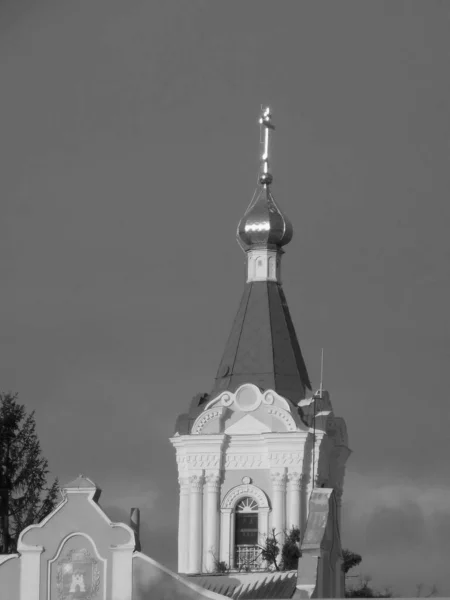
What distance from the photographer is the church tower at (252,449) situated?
60.3 m

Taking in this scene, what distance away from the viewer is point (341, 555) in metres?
46.5

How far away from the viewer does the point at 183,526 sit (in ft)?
202

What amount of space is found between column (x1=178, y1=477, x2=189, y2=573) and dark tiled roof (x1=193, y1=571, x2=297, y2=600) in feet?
49.4

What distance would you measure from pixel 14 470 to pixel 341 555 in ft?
39.5

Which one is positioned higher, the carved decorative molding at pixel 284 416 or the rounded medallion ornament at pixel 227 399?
the rounded medallion ornament at pixel 227 399

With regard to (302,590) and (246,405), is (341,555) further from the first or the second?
(246,405)

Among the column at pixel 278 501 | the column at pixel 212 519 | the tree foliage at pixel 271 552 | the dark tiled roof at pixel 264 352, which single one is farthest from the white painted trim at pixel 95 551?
the dark tiled roof at pixel 264 352

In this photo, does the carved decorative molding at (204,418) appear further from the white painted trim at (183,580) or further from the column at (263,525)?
the white painted trim at (183,580)

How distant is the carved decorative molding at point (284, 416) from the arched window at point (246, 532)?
1.93 m

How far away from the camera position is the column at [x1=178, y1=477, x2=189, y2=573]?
6072 centimetres

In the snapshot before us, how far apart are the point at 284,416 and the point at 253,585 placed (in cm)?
1614

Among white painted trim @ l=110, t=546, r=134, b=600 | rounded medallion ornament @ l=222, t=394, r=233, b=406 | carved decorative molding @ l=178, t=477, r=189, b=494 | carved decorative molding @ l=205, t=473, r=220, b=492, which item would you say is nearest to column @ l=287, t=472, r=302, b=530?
carved decorative molding @ l=205, t=473, r=220, b=492

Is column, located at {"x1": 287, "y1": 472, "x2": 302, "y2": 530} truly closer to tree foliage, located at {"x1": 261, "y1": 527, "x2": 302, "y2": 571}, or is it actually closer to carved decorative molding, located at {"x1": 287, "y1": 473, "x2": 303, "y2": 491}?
carved decorative molding, located at {"x1": 287, "y1": 473, "x2": 303, "y2": 491}

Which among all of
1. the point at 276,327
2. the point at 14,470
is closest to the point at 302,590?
the point at 14,470
